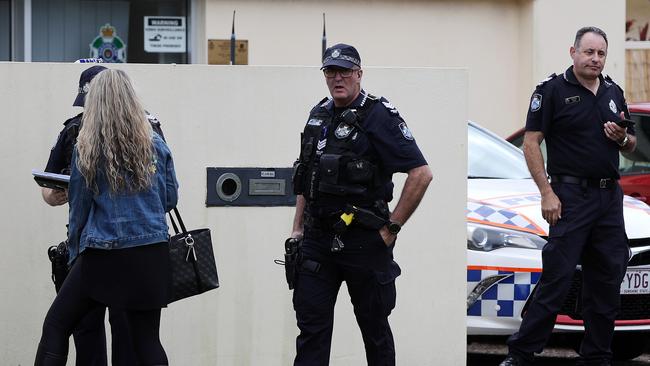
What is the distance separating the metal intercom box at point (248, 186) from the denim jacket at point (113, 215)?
126cm

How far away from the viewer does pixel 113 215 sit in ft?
16.4

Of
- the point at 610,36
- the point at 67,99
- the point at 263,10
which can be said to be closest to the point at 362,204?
the point at 67,99

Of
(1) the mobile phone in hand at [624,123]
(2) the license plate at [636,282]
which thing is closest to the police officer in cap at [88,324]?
(1) the mobile phone in hand at [624,123]

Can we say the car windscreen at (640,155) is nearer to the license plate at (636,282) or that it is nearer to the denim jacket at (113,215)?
the license plate at (636,282)

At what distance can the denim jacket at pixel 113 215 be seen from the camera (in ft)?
16.3

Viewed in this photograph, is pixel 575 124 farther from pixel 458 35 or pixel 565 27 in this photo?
pixel 565 27

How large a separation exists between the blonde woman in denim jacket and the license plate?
9.88ft

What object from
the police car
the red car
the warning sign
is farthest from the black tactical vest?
the warning sign

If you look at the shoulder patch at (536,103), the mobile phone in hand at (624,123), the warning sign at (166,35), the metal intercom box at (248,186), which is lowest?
the metal intercom box at (248,186)

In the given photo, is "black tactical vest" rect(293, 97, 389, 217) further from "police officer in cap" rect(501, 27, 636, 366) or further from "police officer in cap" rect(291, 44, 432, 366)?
"police officer in cap" rect(501, 27, 636, 366)

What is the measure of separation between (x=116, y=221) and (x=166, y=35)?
795 centimetres

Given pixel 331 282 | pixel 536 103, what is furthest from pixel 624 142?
pixel 331 282

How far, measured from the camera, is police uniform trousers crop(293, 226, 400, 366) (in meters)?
5.33

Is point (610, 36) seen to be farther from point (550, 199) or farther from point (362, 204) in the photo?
point (362, 204)
